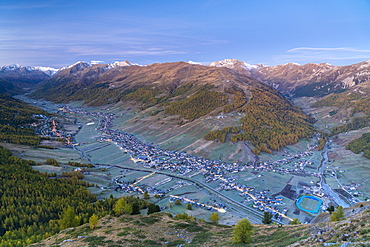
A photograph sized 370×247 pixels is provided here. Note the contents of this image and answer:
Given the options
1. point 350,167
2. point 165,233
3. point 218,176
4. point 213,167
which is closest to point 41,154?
point 213,167

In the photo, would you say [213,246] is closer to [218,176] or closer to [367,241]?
[367,241]

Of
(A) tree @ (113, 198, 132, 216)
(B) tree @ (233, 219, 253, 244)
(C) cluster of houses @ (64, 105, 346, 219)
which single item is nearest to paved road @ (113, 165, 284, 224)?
(C) cluster of houses @ (64, 105, 346, 219)

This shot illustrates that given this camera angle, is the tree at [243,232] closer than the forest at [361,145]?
Yes

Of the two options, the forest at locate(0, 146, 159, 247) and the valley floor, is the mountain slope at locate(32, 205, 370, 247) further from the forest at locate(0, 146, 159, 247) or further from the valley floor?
the valley floor

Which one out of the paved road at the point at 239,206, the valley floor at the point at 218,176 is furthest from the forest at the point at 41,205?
the paved road at the point at 239,206

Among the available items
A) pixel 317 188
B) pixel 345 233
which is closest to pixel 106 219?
pixel 345 233

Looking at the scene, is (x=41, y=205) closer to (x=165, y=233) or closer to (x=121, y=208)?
(x=121, y=208)

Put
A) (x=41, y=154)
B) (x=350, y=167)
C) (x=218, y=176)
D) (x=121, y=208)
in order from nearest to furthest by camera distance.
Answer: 1. (x=121, y=208)
2. (x=218, y=176)
3. (x=350, y=167)
4. (x=41, y=154)

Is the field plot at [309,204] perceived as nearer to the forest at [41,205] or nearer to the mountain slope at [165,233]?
Result: the mountain slope at [165,233]

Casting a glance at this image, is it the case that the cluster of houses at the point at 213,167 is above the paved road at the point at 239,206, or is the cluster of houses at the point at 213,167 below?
above
